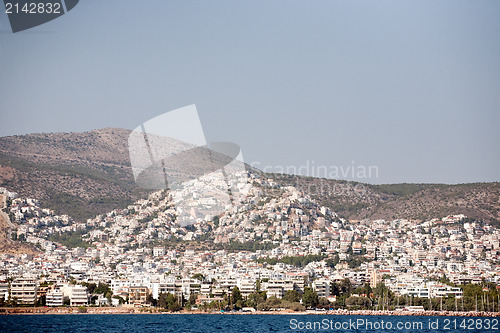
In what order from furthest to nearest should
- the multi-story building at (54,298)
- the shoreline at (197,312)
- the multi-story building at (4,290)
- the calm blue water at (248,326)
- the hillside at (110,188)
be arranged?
the hillside at (110,188)
the multi-story building at (4,290)
the multi-story building at (54,298)
the shoreline at (197,312)
the calm blue water at (248,326)

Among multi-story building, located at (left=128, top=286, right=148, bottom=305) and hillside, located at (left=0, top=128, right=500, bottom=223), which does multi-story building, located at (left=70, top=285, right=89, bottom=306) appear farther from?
hillside, located at (left=0, top=128, right=500, bottom=223)

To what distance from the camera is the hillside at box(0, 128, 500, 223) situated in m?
57.8

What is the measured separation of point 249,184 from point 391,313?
28.8 metres

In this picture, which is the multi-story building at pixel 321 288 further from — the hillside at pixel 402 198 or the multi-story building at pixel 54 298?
the hillside at pixel 402 198

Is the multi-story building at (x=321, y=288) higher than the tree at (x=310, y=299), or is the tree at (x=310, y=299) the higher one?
the multi-story building at (x=321, y=288)

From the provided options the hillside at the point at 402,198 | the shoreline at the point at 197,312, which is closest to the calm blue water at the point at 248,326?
the shoreline at the point at 197,312

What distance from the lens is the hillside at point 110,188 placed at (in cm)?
5778

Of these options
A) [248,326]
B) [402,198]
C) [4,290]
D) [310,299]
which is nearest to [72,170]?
[402,198]

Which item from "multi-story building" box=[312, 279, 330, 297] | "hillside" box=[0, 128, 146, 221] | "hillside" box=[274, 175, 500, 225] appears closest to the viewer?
"multi-story building" box=[312, 279, 330, 297]

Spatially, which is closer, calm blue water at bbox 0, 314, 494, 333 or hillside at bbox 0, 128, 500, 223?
calm blue water at bbox 0, 314, 494, 333

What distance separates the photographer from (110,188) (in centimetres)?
6362

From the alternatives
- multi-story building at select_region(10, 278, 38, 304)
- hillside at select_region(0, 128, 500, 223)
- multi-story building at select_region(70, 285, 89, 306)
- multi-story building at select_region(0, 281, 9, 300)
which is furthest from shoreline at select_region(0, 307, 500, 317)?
hillside at select_region(0, 128, 500, 223)

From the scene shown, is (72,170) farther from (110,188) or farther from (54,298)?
(54,298)

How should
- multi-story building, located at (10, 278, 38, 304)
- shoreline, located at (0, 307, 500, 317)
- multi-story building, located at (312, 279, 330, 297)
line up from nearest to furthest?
shoreline, located at (0, 307, 500, 317)
multi-story building, located at (10, 278, 38, 304)
multi-story building, located at (312, 279, 330, 297)
